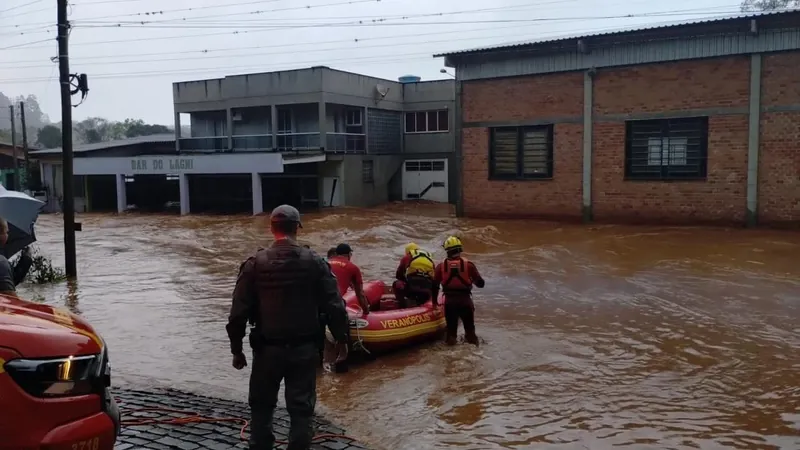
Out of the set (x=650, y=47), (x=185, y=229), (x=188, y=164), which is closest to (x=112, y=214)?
(x=188, y=164)

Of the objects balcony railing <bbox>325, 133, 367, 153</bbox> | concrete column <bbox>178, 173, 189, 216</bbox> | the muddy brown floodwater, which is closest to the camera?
the muddy brown floodwater

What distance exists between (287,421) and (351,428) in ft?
2.52

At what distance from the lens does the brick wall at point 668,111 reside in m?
19.0

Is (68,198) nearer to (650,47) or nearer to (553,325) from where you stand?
(553,325)

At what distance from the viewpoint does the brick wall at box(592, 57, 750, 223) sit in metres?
19.0

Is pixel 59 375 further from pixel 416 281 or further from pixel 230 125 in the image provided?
pixel 230 125

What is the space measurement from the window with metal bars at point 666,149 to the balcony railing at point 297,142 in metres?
16.6

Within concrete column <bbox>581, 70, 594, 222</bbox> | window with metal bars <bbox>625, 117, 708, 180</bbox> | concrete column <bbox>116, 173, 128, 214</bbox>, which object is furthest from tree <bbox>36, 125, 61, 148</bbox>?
window with metal bars <bbox>625, 117, 708, 180</bbox>

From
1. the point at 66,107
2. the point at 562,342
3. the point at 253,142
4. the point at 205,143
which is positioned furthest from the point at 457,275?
the point at 205,143

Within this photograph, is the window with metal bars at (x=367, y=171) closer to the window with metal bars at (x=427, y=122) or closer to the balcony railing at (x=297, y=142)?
the balcony railing at (x=297, y=142)

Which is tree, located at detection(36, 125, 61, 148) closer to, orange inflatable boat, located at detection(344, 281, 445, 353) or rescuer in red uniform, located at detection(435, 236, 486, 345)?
orange inflatable boat, located at detection(344, 281, 445, 353)

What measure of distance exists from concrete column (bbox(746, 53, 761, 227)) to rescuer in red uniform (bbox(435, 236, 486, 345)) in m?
12.5

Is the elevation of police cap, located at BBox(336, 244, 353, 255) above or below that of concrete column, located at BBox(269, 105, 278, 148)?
below

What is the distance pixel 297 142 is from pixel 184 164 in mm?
5656
